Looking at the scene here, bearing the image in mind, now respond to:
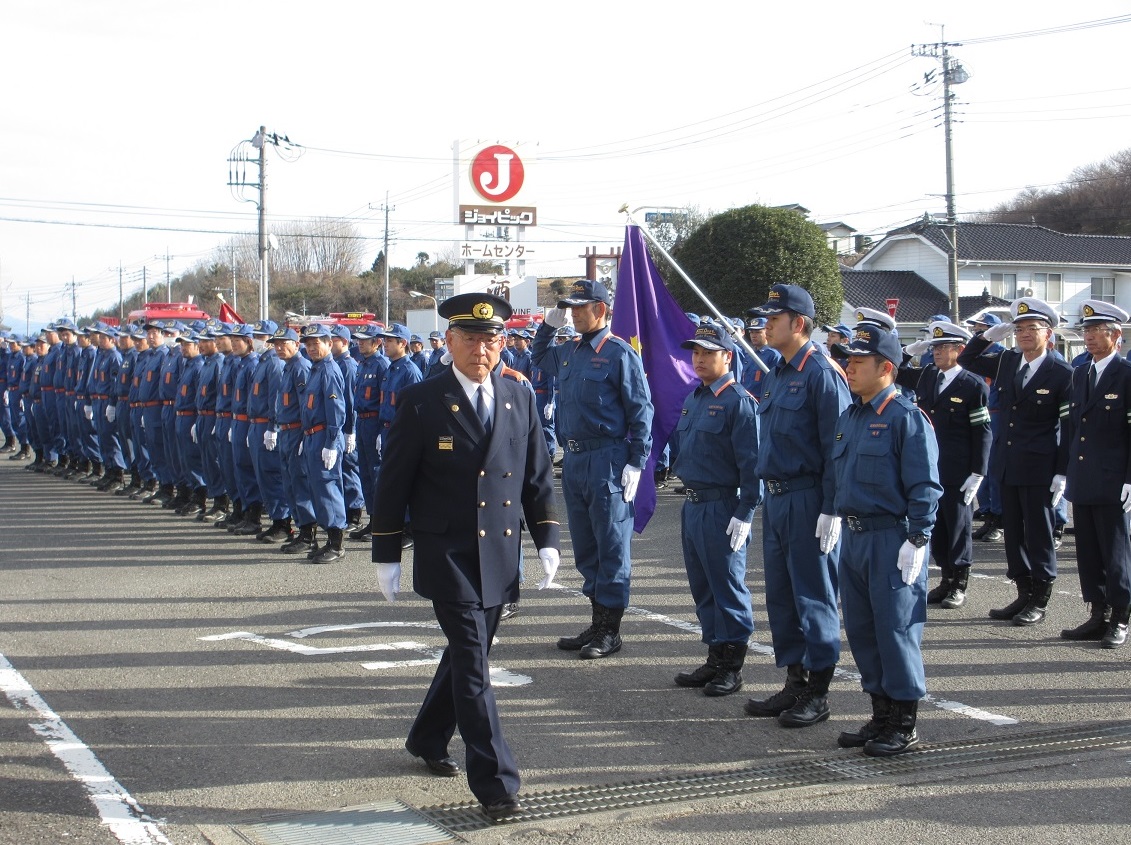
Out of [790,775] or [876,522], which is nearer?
[790,775]

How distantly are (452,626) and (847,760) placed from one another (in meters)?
2.13

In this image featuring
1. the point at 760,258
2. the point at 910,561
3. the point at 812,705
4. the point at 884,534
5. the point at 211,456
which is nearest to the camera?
the point at 910,561

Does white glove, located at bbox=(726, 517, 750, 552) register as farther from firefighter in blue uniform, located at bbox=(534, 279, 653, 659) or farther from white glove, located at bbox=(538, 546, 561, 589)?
white glove, located at bbox=(538, 546, 561, 589)

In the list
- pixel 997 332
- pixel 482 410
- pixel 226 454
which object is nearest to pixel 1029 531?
pixel 997 332

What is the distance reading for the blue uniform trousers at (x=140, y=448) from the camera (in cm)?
1561

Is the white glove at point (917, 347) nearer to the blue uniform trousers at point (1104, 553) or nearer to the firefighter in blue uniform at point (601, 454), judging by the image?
the blue uniform trousers at point (1104, 553)

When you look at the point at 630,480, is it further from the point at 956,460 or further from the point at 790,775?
the point at 956,460

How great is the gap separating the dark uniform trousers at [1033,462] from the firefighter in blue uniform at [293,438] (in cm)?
653

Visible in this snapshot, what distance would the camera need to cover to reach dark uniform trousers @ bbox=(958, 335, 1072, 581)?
859 cm

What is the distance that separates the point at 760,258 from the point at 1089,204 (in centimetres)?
4574

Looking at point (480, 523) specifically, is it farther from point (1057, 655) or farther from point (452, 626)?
point (1057, 655)

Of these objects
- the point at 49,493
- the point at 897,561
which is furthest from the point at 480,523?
the point at 49,493

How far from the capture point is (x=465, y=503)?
4977 mm

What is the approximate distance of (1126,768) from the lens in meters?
5.44
